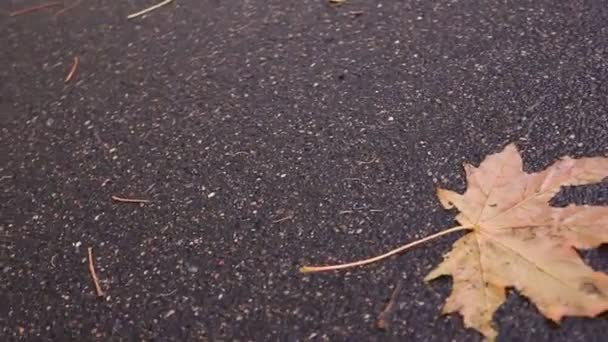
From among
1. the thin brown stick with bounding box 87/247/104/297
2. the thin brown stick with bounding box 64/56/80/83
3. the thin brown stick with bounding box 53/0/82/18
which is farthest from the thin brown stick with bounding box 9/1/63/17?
the thin brown stick with bounding box 87/247/104/297

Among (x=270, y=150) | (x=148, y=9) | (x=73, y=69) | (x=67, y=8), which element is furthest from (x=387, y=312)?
(x=67, y=8)

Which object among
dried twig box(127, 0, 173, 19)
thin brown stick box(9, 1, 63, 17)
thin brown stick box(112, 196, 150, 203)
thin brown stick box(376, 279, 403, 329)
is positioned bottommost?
thin brown stick box(376, 279, 403, 329)

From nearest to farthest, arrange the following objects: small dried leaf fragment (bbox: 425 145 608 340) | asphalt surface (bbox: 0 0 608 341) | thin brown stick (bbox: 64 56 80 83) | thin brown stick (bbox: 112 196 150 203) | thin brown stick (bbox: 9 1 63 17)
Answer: small dried leaf fragment (bbox: 425 145 608 340) < asphalt surface (bbox: 0 0 608 341) < thin brown stick (bbox: 112 196 150 203) < thin brown stick (bbox: 64 56 80 83) < thin brown stick (bbox: 9 1 63 17)

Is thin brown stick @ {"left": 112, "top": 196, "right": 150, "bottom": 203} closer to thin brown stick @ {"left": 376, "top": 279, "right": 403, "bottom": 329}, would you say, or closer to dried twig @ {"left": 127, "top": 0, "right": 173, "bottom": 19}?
thin brown stick @ {"left": 376, "top": 279, "right": 403, "bottom": 329}

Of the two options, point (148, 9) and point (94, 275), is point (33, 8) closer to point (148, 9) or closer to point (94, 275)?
point (148, 9)

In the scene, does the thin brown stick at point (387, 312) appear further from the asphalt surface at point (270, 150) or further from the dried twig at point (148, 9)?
the dried twig at point (148, 9)

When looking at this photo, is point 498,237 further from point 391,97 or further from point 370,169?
point 391,97
